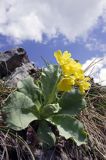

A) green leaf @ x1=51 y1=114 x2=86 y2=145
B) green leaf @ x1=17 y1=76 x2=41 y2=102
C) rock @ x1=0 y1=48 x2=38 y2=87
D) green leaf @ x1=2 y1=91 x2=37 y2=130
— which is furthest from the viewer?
rock @ x1=0 y1=48 x2=38 y2=87

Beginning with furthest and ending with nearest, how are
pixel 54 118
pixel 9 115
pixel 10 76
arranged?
pixel 10 76 < pixel 54 118 < pixel 9 115

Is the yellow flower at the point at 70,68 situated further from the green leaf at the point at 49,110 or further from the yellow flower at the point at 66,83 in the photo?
the green leaf at the point at 49,110

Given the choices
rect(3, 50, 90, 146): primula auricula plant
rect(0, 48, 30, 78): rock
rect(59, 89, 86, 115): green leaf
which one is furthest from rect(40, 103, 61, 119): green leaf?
rect(0, 48, 30, 78): rock

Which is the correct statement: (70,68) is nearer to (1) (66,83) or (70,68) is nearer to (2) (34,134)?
(1) (66,83)

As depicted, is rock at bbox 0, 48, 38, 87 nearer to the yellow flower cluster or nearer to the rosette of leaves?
the rosette of leaves

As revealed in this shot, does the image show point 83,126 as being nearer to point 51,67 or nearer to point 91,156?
point 91,156

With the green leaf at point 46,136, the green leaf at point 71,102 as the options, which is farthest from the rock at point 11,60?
the green leaf at point 46,136

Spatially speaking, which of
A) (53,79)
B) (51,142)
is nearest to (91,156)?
(51,142)
